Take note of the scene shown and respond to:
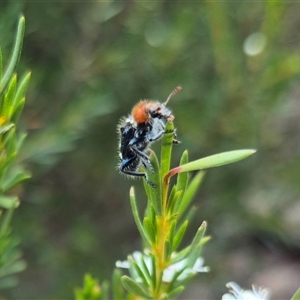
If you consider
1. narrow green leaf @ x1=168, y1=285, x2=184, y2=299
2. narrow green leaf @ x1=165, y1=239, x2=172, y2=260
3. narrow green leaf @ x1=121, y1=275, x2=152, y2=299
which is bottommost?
narrow green leaf @ x1=168, y1=285, x2=184, y2=299

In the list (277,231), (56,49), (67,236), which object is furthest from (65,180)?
(277,231)

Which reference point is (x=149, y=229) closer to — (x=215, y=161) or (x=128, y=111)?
(x=215, y=161)

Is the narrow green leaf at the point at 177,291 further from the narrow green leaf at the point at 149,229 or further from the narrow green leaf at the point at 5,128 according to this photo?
the narrow green leaf at the point at 5,128

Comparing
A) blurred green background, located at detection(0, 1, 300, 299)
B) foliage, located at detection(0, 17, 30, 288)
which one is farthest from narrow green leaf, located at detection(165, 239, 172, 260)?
blurred green background, located at detection(0, 1, 300, 299)

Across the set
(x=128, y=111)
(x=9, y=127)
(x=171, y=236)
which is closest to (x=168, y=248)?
(x=171, y=236)

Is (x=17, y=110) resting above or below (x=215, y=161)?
above

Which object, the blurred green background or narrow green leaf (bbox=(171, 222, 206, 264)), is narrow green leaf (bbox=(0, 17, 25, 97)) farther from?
the blurred green background

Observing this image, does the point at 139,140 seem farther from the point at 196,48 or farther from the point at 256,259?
the point at 256,259
